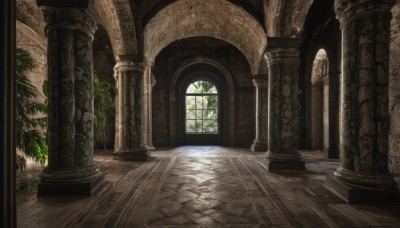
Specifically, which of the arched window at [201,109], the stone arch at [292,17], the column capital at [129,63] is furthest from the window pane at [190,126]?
the stone arch at [292,17]

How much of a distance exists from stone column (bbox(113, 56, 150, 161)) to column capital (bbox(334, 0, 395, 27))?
18.2 ft

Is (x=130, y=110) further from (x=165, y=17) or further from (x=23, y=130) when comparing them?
(x=23, y=130)

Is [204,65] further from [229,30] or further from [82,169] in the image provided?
[82,169]

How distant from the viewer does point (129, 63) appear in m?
7.72

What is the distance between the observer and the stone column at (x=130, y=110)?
25.3 feet

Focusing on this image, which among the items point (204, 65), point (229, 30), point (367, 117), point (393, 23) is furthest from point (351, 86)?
point (204, 65)

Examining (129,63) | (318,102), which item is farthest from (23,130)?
(318,102)

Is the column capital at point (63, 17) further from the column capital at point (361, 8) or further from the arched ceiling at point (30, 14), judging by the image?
the arched ceiling at point (30, 14)

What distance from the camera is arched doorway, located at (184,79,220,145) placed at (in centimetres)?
1402

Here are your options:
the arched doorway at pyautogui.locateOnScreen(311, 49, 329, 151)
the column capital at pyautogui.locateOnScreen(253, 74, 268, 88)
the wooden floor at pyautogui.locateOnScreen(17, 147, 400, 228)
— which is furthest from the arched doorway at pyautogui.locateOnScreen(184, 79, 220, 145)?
the wooden floor at pyautogui.locateOnScreen(17, 147, 400, 228)

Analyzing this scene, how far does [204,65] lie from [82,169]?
10.6 meters

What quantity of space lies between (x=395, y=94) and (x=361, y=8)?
8.69ft

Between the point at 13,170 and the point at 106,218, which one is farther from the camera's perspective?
the point at 106,218
